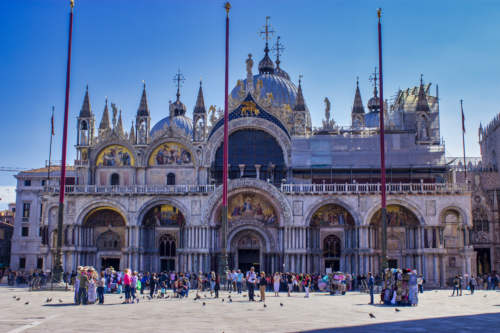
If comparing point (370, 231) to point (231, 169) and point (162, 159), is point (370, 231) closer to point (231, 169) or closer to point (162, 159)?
point (231, 169)

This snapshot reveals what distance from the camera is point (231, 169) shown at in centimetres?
5094

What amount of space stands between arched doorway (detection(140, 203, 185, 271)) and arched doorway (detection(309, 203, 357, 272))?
11.6 m

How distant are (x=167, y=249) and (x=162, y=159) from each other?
8.03m

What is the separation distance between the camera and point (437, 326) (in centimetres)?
1819

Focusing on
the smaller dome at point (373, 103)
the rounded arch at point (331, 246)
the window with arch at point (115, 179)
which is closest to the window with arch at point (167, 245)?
the window with arch at point (115, 179)

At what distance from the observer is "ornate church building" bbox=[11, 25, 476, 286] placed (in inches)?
1843

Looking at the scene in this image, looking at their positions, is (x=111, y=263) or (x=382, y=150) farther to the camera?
(x=111, y=263)

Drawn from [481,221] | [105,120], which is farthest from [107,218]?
[481,221]

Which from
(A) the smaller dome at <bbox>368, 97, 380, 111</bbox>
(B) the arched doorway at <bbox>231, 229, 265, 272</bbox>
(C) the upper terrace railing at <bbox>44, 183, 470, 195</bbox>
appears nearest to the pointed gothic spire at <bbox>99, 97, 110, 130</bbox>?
(C) the upper terrace railing at <bbox>44, 183, 470, 195</bbox>

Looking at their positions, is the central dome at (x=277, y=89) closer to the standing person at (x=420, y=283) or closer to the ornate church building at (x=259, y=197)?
the ornate church building at (x=259, y=197)

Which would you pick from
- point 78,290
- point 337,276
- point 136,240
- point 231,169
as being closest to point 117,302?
point 78,290

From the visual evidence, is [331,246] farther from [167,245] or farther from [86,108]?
[86,108]

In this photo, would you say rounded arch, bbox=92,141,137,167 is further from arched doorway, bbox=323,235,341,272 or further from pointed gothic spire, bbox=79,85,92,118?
arched doorway, bbox=323,235,341,272

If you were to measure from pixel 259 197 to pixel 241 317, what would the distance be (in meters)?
27.7
